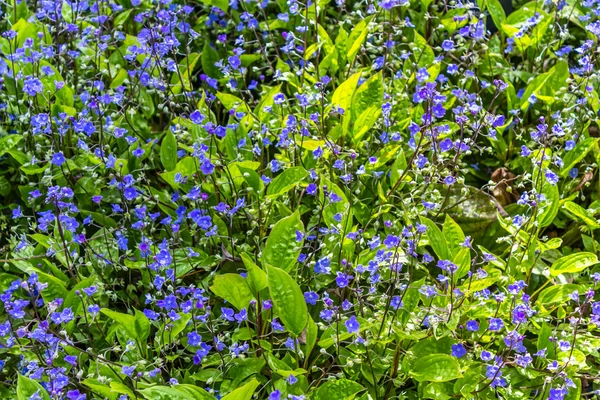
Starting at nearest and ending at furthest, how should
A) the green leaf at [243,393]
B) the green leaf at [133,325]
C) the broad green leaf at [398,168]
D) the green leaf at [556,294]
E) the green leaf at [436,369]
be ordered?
the green leaf at [243,393]
the green leaf at [436,369]
the green leaf at [133,325]
the green leaf at [556,294]
the broad green leaf at [398,168]

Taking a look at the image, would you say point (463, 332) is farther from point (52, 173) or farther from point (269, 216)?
point (52, 173)

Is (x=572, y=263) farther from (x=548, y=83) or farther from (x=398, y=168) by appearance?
(x=548, y=83)

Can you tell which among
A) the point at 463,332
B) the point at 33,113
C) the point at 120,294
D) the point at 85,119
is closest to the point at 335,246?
the point at 463,332

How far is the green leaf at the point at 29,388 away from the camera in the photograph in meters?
2.46

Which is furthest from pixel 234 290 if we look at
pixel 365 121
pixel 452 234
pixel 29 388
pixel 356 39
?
pixel 356 39

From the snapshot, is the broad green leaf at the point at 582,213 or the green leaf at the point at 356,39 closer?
the broad green leaf at the point at 582,213

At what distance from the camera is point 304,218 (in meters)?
3.22

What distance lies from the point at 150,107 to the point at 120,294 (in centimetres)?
99

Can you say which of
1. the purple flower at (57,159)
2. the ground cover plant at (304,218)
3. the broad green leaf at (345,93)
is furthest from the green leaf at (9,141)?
the broad green leaf at (345,93)

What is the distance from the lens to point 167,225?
3.12m

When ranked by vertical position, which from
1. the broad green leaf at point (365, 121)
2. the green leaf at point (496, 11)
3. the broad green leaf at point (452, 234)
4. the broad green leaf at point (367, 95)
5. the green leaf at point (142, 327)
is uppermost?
the green leaf at point (496, 11)

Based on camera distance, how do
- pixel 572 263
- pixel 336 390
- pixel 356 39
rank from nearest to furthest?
pixel 336 390 < pixel 572 263 < pixel 356 39

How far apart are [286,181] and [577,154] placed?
4.03 feet

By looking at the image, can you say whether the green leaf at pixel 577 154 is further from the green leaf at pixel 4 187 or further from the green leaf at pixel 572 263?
the green leaf at pixel 4 187
